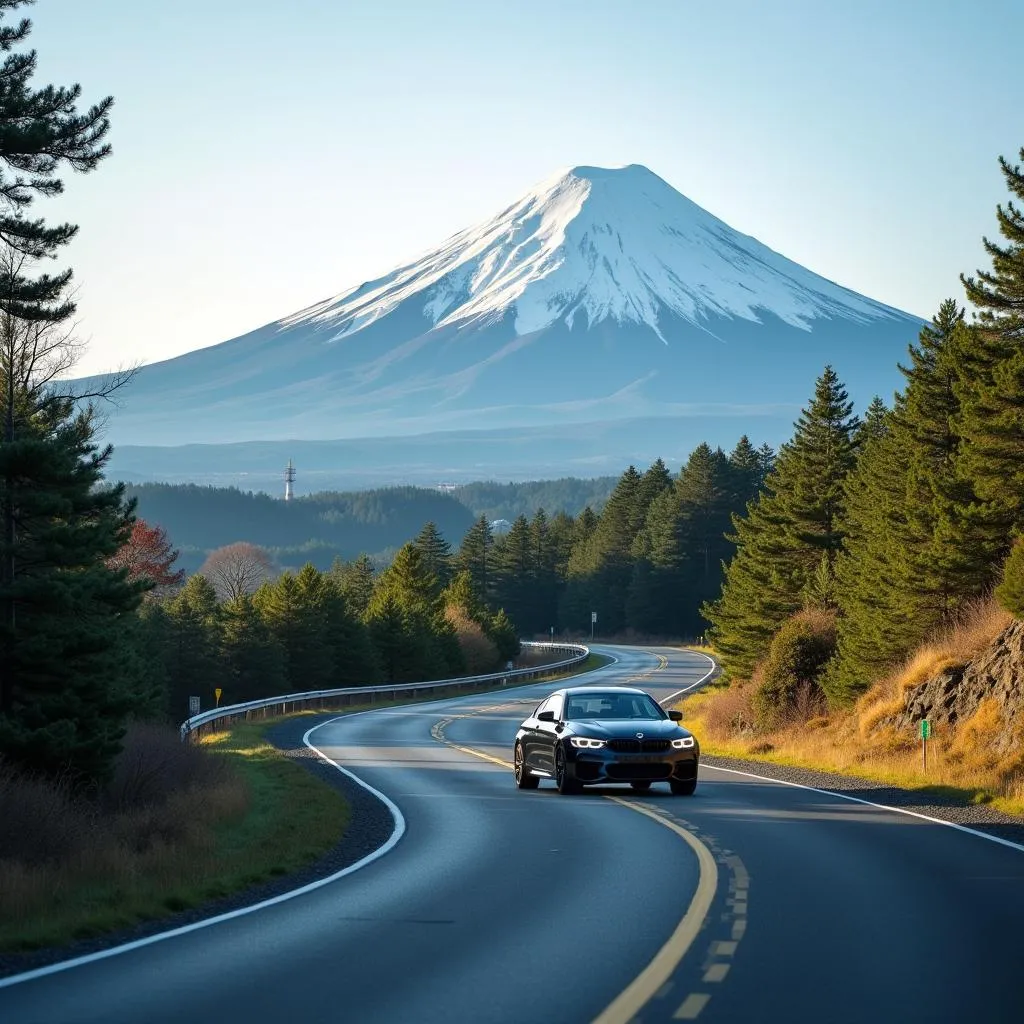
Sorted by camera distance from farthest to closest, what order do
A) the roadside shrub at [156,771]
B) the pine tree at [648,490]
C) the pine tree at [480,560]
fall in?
the pine tree at [480,560], the pine tree at [648,490], the roadside shrub at [156,771]

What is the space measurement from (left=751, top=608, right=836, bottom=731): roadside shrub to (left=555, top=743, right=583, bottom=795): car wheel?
22214 mm

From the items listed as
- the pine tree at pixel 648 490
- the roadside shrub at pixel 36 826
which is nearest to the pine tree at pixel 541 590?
the pine tree at pixel 648 490

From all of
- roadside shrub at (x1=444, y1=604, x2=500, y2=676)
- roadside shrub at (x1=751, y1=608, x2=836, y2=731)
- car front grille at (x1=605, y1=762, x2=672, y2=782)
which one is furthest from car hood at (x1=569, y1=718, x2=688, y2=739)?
roadside shrub at (x1=444, y1=604, x2=500, y2=676)

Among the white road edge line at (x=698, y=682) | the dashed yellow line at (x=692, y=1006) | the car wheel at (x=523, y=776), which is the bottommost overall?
the white road edge line at (x=698, y=682)

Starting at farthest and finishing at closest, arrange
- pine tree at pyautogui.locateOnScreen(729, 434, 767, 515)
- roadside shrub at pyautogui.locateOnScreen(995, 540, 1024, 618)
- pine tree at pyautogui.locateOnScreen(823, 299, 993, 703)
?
pine tree at pyautogui.locateOnScreen(729, 434, 767, 515), pine tree at pyautogui.locateOnScreen(823, 299, 993, 703), roadside shrub at pyautogui.locateOnScreen(995, 540, 1024, 618)

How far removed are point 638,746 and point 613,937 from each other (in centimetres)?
1228

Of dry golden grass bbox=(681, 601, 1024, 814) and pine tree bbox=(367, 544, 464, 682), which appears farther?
pine tree bbox=(367, 544, 464, 682)

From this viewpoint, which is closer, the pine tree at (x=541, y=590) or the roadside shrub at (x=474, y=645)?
the roadside shrub at (x=474, y=645)

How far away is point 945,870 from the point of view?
1559 centimetres

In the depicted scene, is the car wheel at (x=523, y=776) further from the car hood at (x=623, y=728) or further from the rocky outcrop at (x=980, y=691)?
the rocky outcrop at (x=980, y=691)

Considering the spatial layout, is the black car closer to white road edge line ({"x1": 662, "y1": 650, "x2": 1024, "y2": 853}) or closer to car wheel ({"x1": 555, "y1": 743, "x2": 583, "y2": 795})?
car wheel ({"x1": 555, "y1": 743, "x2": 583, "y2": 795})

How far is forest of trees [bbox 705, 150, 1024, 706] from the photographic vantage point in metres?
35.1

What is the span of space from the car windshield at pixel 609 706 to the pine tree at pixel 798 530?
35878mm

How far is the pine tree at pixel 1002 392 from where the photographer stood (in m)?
33.9
